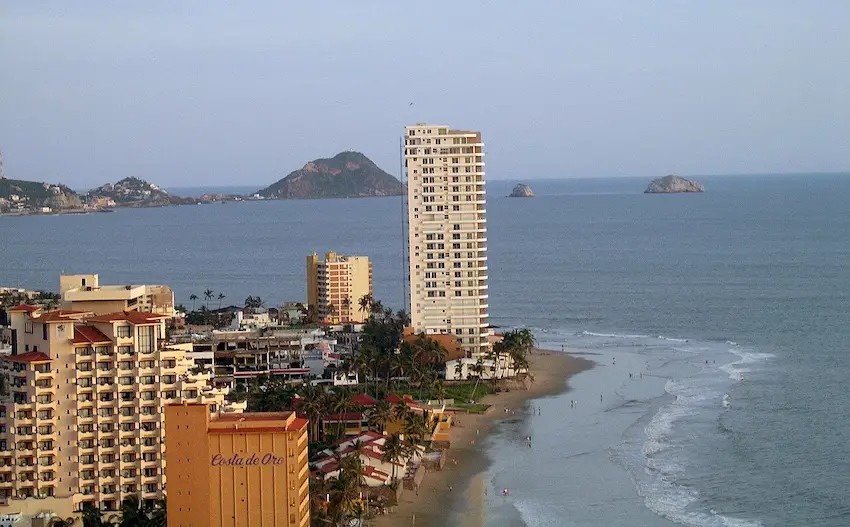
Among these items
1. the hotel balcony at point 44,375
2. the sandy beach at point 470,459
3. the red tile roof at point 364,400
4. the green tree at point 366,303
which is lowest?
the sandy beach at point 470,459

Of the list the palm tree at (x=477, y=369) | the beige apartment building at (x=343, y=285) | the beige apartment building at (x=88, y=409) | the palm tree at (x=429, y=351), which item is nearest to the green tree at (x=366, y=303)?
the beige apartment building at (x=343, y=285)

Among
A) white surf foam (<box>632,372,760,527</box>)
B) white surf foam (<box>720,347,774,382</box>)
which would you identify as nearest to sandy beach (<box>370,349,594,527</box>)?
white surf foam (<box>632,372,760,527</box>)

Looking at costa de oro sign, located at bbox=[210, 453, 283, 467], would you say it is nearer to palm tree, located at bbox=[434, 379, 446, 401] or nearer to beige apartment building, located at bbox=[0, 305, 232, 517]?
beige apartment building, located at bbox=[0, 305, 232, 517]

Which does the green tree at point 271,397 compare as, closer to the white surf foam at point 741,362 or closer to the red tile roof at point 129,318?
the red tile roof at point 129,318

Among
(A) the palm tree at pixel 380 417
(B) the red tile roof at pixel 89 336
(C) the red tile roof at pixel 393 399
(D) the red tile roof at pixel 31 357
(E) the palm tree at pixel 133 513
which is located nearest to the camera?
(E) the palm tree at pixel 133 513

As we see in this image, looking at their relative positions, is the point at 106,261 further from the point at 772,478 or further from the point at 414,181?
the point at 772,478
